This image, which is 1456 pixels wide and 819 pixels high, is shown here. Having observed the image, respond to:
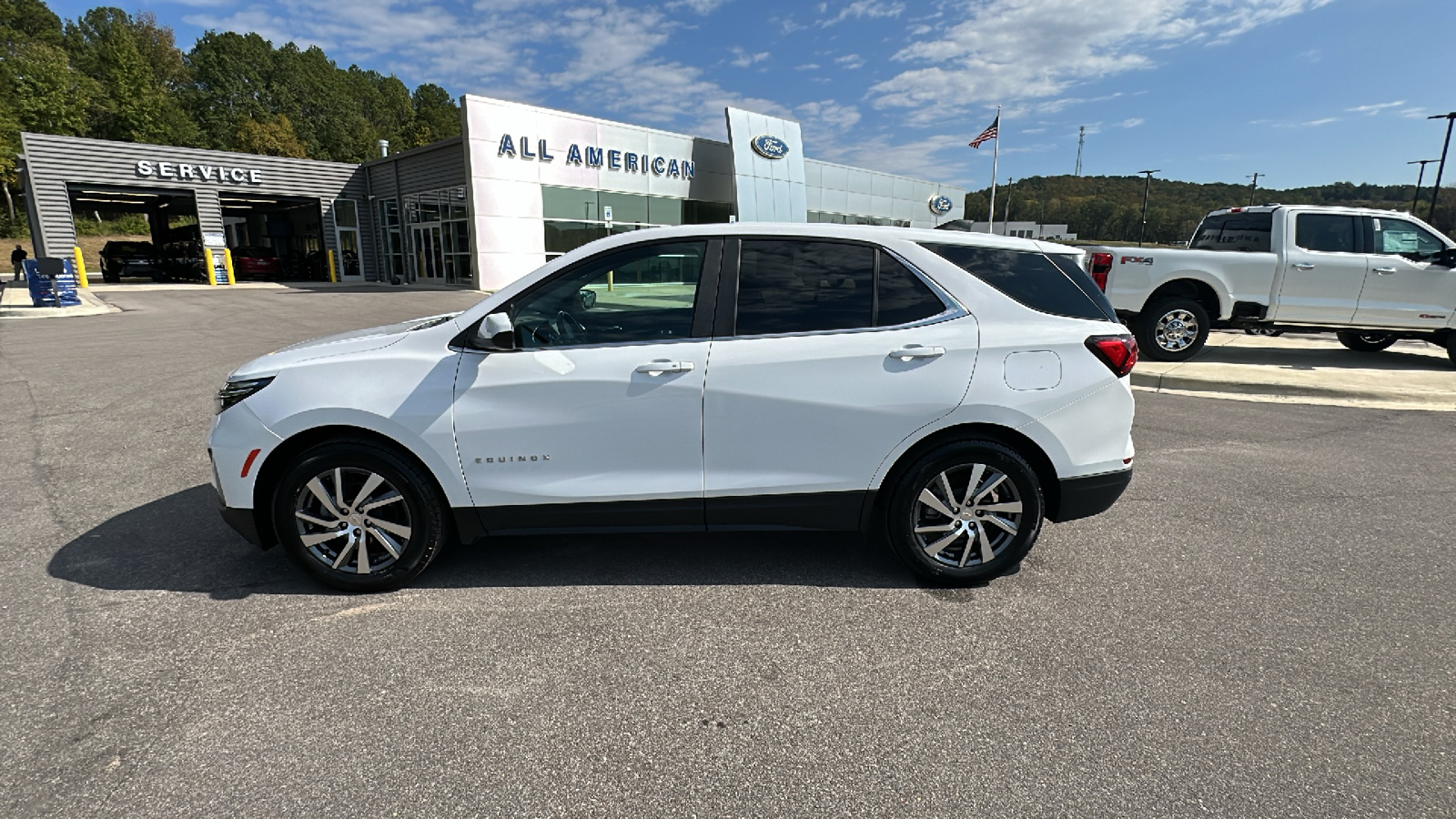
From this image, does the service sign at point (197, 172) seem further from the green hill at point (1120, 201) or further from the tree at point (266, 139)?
the green hill at point (1120, 201)

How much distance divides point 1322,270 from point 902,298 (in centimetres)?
924

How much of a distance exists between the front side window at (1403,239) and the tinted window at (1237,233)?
1.27m

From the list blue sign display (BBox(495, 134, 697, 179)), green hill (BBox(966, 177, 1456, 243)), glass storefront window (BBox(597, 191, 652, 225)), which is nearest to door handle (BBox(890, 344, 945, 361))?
blue sign display (BBox(495, 134, 697, 179))

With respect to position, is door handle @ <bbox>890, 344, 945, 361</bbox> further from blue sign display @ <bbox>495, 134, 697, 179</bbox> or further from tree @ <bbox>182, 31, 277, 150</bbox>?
tree @ <bbox>182, 31, 277, 150</bbox>

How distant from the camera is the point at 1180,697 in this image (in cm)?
258

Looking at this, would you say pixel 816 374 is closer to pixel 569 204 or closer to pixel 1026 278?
pixel 1026 278

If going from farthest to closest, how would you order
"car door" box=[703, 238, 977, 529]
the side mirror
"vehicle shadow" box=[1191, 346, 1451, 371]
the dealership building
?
1. the dealership building
2. "vehicle shadow" box=[1191, 346, 1451, 371]
3. "car door" box=[703, 238, 977, 529]
4. the side mirror

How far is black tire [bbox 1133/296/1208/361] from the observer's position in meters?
9.32

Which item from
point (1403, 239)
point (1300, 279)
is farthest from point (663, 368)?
point (1403, 239)

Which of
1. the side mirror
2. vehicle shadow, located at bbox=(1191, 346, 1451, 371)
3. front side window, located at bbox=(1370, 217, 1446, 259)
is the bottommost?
vehicle shadow, located at bbox=(1191, 346, 1451, 371)

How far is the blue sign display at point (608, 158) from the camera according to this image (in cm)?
2502

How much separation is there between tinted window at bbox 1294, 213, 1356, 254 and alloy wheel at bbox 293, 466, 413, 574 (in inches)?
441

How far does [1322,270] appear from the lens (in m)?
9.20

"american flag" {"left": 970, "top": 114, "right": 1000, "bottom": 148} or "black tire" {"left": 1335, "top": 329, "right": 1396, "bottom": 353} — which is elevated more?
"american flag" {"left": 970, "top": 114, "right": 1000, "bottom": 148}
